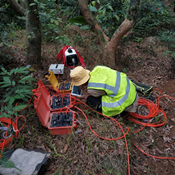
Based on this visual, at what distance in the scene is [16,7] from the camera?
4.91m

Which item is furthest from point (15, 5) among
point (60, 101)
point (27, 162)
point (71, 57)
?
point (27, 162)

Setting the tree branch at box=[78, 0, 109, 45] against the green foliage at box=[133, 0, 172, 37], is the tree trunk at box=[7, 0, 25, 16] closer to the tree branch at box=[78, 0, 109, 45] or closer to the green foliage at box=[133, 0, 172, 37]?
the tree branch at box=[78, 0, 109, 45]

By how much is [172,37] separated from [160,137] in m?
5.08

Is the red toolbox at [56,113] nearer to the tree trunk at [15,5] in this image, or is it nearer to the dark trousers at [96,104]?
the dark trousers at [96,104]

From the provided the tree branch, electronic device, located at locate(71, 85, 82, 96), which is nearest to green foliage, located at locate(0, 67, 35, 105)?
electronic device, located at locate(71, 85, 82, 96)

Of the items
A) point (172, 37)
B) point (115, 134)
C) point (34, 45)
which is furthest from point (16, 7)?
point (172, 37)

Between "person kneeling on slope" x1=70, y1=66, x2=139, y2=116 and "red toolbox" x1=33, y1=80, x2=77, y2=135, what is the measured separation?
1.81 ft

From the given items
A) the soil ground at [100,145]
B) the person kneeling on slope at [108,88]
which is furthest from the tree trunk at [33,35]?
the person kneeling on slope at [108,88]

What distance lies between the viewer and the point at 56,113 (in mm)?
2527

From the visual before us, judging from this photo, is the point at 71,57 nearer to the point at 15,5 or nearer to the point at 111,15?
the point at 111,15

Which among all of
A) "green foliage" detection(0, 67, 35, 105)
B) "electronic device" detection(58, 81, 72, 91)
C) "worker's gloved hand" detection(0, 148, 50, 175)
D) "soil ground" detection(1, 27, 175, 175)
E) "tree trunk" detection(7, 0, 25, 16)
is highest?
"tree trunk" detection(7, 0, 25, 16)

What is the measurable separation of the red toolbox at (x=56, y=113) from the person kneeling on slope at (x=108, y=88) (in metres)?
0.55

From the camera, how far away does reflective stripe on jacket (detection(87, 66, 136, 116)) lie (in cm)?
238

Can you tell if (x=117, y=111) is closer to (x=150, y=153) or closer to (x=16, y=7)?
(x=150, y=153)
